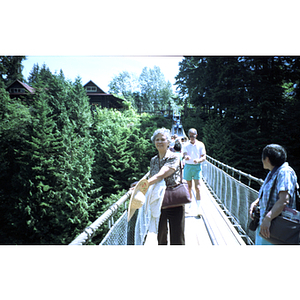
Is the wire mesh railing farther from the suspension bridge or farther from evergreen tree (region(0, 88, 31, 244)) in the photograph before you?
evergreen tree (region(0, 88, 31, 244))

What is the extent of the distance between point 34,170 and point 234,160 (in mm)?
15415

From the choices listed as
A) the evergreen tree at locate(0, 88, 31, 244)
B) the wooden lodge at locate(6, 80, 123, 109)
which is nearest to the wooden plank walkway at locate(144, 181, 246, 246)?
the evergreen tree at locate(0, 88, 31, 244)

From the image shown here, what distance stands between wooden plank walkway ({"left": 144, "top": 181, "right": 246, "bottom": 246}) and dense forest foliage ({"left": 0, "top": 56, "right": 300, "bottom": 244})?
1500 cm

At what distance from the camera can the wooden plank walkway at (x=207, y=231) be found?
299 cm

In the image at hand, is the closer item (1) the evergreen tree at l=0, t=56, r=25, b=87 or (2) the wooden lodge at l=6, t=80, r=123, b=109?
(1) the evergreen tree at l=0, t=56, r=25, b=87

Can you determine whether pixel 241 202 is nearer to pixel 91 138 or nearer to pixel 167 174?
pixel 167 174

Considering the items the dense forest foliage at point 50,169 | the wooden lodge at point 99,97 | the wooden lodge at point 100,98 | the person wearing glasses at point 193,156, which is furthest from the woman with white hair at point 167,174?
the wooden lodge at point 99,97

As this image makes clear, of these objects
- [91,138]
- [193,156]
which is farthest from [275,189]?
[91,138]

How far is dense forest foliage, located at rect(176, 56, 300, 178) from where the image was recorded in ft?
63.7

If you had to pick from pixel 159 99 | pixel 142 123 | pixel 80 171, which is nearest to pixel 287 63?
pixel 142 123

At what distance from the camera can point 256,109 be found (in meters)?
19.9

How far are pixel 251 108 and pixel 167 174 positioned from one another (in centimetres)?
2058

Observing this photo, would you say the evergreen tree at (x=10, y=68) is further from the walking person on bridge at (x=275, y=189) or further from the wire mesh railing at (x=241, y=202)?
the walking person on bridge at (x=275, y=189)
